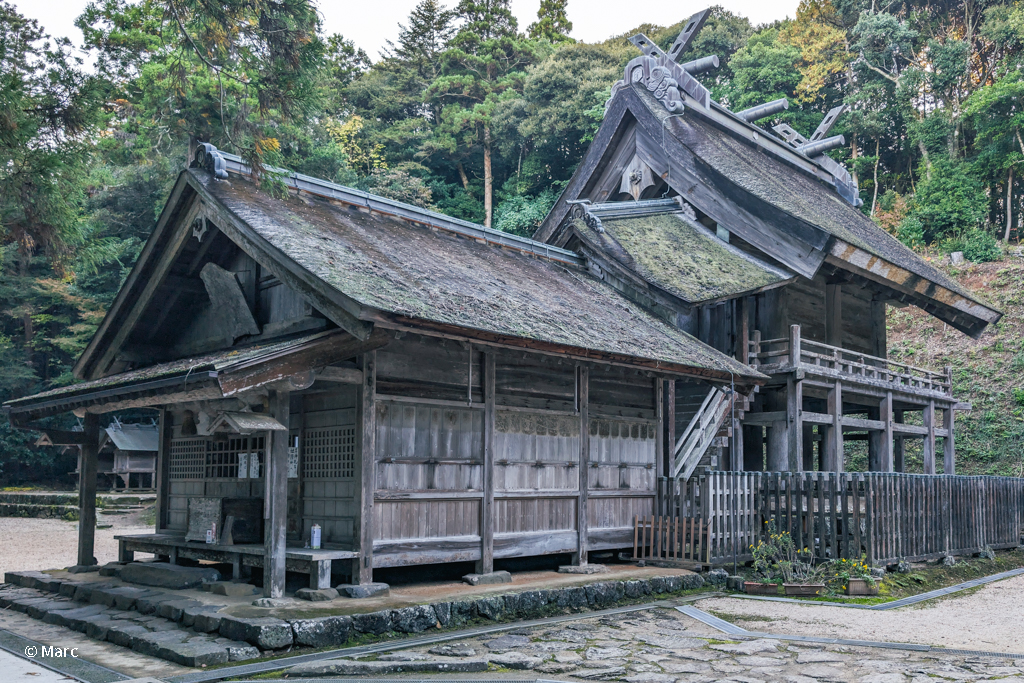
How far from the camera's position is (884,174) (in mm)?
45000

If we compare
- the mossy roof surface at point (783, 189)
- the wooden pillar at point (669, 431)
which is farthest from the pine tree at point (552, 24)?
the wooden pillar at point (669, 431)

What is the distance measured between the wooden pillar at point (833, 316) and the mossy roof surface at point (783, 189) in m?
1.39

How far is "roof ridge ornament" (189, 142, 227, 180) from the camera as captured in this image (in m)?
11.0

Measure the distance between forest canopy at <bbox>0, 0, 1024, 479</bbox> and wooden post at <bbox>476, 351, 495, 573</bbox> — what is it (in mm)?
22697

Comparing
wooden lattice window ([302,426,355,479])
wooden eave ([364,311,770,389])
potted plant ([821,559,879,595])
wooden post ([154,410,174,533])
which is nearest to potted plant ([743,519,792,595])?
potted plant ([821,559,879,595])

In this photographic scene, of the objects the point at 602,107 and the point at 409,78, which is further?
the point at 409,78

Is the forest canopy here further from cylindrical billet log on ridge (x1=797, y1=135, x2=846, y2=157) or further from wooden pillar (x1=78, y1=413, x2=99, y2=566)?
wooden pillar (x1=78, y1=413, x2=99, y2=566)

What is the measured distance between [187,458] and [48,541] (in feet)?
33.4

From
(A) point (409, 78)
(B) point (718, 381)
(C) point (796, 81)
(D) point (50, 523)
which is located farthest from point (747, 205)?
(A) point (409, 78)

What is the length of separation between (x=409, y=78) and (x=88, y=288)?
2193 centimetres

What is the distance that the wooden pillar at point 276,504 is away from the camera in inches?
348

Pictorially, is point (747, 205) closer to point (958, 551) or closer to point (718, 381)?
point (718, 381)

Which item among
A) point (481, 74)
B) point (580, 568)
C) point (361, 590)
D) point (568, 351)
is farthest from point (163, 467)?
point (481, 74)

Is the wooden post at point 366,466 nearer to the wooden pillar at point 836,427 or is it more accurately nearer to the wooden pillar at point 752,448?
the wooden pillar at point 836,427
